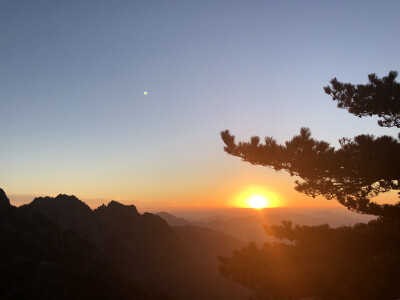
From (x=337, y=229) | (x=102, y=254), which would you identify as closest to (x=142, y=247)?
(x=102, y=254)

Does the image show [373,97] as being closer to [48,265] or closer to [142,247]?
[48,265]

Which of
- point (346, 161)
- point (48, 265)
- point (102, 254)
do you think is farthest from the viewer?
point (102, 254)

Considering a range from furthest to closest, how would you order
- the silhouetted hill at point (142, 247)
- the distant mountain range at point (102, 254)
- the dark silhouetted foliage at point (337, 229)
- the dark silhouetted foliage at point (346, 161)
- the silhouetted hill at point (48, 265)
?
1. the silhouetted hill at point (142, 247)
2. the distant mountain range at point (102, 254)
3. the silhouetted hill at point (48, 265)
4. the dark silhouetted foliage at point (346, 161)
5. the dark silhouetted foliage at point (337, 229)

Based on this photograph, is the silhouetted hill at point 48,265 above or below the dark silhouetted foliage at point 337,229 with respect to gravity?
below

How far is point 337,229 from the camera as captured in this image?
618 inches

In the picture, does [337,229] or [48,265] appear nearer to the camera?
[337,229]

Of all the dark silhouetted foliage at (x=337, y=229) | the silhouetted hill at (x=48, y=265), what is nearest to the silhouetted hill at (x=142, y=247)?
the silhouetted hill at (x=48, y=265)

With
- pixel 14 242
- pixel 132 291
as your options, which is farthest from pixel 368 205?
pixel 14 242

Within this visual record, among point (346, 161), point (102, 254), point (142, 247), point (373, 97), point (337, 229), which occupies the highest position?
point (373, 97)

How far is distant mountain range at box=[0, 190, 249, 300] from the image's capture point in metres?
61.1

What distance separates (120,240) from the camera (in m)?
111

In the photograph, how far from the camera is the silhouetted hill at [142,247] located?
9669cm

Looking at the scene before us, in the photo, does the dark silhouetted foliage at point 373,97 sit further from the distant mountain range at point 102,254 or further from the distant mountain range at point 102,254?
the distant mountain range at point 102,254

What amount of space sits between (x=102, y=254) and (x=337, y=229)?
82.4 m
